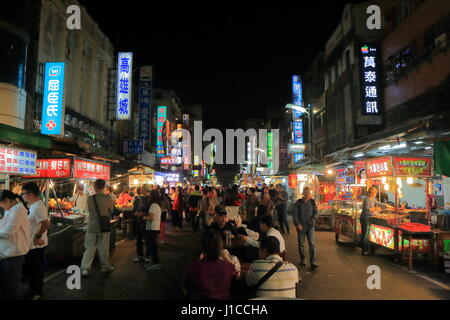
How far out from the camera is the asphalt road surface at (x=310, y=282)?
19.7 ft

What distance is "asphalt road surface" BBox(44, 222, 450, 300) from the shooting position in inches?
237

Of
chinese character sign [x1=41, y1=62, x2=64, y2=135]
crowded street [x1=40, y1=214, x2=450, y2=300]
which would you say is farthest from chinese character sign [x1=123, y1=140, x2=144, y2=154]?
crowded street [x1=40, y1=214, x2=450, y2=300]

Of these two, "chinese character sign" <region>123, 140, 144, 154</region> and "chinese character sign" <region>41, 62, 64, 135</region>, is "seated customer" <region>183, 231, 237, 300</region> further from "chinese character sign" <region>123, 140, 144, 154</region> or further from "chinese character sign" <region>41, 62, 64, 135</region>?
"chinese character sign" <region>123, 140, 144, 154</region>

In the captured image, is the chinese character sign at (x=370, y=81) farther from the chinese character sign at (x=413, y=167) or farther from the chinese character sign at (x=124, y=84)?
the chinese character sign at (x=124, y=84)

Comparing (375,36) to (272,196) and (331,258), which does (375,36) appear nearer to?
(272,196)

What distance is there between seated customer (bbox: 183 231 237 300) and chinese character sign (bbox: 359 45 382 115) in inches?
740

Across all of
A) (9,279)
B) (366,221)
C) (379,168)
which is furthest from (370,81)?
(9,279)

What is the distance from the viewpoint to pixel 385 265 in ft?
27.7

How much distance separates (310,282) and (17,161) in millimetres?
7370

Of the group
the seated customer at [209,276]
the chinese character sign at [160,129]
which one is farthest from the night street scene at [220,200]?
the chinese character sign at [160,129]

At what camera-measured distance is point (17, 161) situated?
24.8ft

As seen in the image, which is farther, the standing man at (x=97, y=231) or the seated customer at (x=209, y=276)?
the standing man at (x=97, y=231)

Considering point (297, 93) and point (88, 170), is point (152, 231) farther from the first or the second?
point (297, 93)

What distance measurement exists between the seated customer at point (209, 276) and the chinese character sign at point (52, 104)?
1419 centimetres
